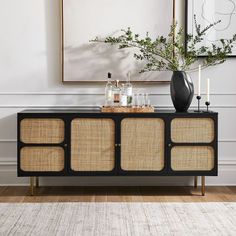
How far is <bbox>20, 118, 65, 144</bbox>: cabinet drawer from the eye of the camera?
11.8ft

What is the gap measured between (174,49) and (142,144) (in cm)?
73

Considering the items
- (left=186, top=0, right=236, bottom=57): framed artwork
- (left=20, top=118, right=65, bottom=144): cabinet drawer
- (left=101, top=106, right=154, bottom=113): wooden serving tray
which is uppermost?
(left=186, top=0, right=236, bottom=57): framed artwork

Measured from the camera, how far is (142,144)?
363cm

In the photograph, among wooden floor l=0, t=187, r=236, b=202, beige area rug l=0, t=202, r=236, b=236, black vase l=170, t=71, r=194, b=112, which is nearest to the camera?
beige area rug l=0, t=202, r=236, b=236

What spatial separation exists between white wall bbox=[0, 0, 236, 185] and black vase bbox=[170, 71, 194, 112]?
279 mm

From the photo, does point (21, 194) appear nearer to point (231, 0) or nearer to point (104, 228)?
point (104, 228)

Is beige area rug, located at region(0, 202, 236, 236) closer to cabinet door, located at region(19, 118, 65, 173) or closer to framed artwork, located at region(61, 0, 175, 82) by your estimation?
cabinet door, located at region(19, 118, 65, 173)

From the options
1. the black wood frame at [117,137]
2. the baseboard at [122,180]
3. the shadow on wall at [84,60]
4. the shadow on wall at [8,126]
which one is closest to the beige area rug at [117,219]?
the black wood frame at [117,137]

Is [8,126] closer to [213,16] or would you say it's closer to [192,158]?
[192,158]

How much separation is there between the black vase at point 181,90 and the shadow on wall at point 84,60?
0.82 ft

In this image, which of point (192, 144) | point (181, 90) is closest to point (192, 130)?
point (192, 144)

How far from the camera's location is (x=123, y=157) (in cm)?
363

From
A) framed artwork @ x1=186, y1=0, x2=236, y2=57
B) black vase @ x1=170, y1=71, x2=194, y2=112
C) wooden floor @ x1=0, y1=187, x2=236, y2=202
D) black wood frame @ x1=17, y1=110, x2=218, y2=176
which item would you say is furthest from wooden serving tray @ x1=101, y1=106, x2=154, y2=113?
framed artwork @ x1=186, y1=0, x2=236, y2=57

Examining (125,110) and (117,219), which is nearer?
(117,219)
